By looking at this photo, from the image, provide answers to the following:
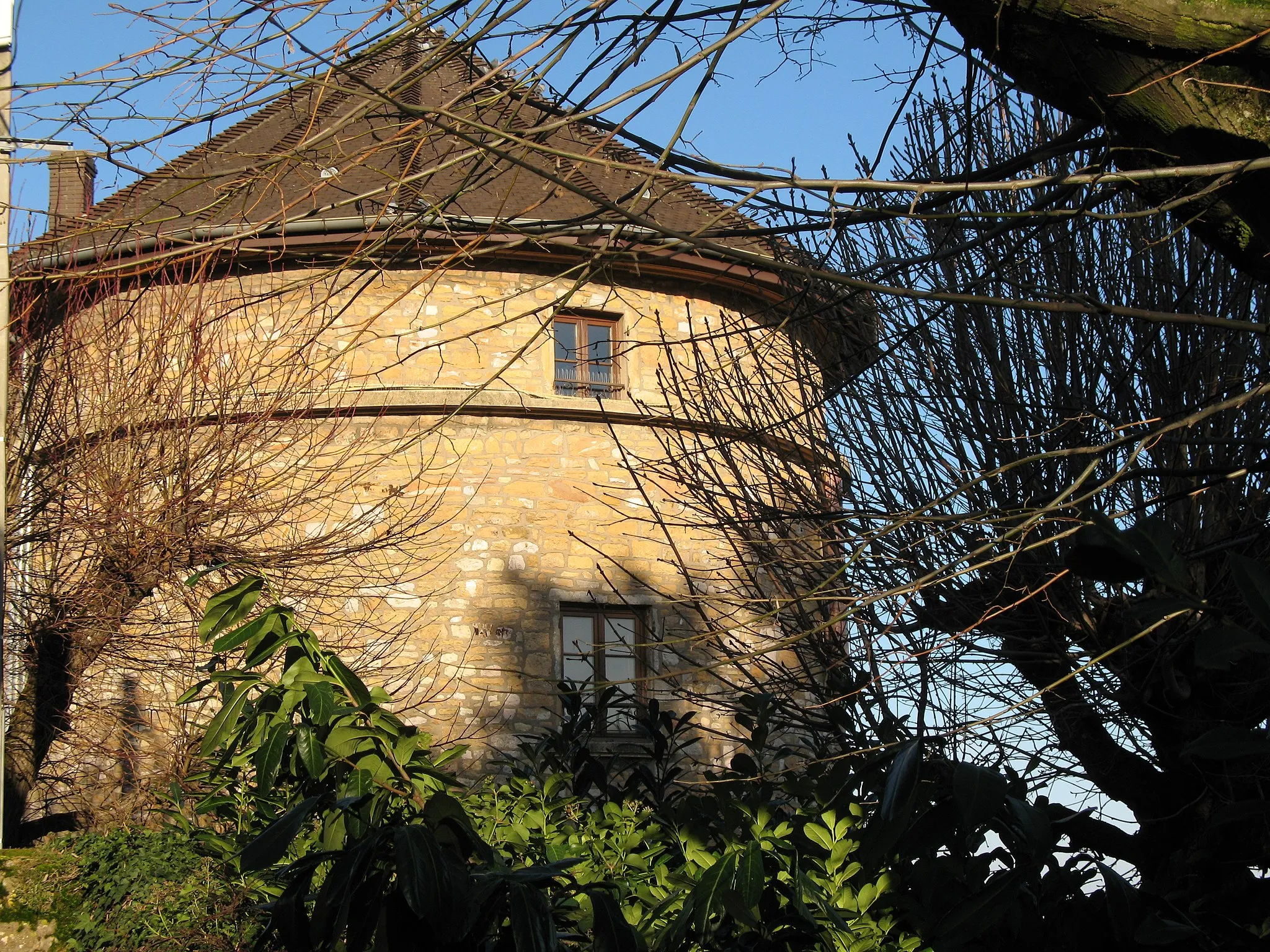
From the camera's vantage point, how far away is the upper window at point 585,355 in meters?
12.2

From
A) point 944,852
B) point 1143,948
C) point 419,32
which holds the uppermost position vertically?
point 419,32

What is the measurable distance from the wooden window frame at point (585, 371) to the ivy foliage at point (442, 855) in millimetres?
8737

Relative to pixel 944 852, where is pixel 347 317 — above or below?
above

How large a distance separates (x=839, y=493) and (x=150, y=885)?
3.76 m

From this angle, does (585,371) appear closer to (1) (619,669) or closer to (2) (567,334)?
(2) (567,334)

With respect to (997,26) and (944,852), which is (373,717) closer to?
(944,852)

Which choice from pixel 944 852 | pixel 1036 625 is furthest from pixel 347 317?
pixel 944 852

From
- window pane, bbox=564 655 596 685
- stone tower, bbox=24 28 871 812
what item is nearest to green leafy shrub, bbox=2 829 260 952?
stone tower, bbox=24 28 871 812

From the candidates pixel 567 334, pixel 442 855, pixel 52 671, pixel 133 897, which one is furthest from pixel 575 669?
pixel 442 855

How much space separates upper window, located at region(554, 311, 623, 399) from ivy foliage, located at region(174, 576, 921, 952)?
876 cm

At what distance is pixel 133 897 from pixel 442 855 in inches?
166

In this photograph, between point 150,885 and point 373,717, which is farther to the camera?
point 150,885

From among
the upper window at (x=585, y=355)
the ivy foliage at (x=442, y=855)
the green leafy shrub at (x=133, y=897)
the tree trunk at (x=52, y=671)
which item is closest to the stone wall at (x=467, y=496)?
the upper window at (x=585, y=355)

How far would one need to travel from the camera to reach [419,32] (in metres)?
3.65
